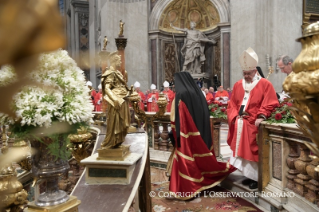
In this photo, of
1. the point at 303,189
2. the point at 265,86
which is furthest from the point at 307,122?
the point at 265,86

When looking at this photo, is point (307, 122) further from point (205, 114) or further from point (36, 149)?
point (205, 114)

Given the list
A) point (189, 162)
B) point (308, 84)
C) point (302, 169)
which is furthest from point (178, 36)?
point (308, 84)

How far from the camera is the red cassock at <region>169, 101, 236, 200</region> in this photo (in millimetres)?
4133

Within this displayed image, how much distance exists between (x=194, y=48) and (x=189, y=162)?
10.7 metres

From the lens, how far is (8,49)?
314mm

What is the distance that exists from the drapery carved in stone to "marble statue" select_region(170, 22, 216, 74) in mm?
580

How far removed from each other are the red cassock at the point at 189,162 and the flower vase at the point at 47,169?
8.77ft

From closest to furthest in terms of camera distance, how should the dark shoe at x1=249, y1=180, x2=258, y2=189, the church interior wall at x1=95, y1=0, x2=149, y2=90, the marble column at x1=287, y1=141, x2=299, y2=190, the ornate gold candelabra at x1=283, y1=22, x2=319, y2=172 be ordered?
the ornate gold candelabra at x1=283, y1=22, x2=319, y2=172 → the marble column at x1=287, y1=141, x2=299, y2=190 → the dark shoe at x1=249, y1=180, x2=258, y2=189 → the church interior wall at x1=95, y1=0, x2=149, y2=90

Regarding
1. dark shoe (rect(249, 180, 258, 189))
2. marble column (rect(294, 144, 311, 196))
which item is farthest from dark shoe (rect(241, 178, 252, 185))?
marble column (rect(294, 144, 311, 196))

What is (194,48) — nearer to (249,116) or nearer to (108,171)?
(249,116)

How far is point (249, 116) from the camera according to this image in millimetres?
4359

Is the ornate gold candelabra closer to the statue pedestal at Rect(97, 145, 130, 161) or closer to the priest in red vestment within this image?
the statue pedestal at Rect(97, 145, 130, 161)

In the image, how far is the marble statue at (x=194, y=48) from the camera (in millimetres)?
14087

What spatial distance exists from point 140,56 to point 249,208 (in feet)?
35.3
